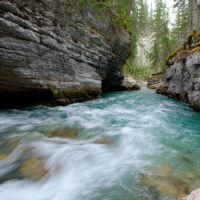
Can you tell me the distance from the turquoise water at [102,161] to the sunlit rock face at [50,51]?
197 cm

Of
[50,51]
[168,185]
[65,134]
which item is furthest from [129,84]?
[168,185]

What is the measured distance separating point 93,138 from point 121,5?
9.49m

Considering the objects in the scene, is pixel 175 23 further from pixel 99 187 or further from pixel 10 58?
pixel 99 187

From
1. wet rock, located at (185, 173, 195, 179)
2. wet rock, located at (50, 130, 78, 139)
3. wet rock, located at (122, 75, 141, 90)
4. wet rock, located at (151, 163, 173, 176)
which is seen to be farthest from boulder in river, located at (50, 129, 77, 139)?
wet rock, located at (122, 75, 141, 90)

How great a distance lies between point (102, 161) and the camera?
2.51 metres

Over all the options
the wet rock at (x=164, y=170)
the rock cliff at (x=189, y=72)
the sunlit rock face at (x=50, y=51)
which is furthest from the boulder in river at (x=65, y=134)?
the rock cliff at (x=189, y=72)

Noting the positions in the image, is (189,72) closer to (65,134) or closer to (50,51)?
(65,134)

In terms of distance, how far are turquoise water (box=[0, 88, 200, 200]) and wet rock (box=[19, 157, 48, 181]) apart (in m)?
0.05

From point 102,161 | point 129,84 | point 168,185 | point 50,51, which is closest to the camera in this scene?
point 168,185

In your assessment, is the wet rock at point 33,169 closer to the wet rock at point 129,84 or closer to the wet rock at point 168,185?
the wet rock at point 168,185

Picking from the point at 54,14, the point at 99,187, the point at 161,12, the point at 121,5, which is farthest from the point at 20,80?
the point at 161,12

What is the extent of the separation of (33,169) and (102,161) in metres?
1.19

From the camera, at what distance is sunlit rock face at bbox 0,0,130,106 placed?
4.48 meters

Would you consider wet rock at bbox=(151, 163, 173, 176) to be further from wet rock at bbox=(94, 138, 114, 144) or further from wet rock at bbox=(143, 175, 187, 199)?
wet rock at bbox=(94, 138, 114, 144)
